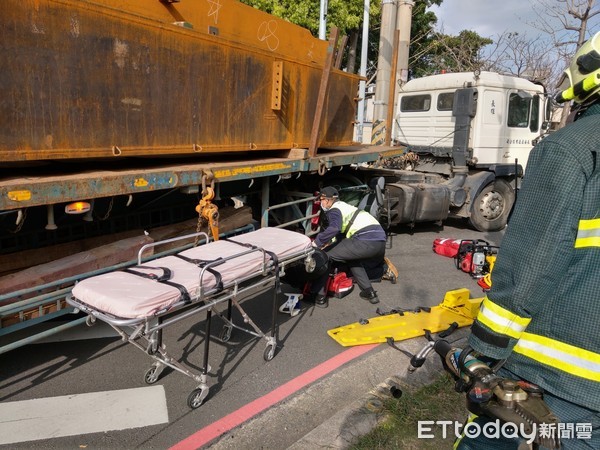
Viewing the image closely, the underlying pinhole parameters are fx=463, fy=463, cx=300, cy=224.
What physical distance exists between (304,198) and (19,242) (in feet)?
10.6

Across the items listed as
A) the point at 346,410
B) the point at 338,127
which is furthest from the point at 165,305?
the point at 338,127

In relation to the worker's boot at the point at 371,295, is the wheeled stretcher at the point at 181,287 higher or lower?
higher

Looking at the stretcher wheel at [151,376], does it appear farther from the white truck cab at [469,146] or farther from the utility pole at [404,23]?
the utility pole at [404,23]

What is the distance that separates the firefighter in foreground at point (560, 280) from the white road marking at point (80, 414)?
231 cm

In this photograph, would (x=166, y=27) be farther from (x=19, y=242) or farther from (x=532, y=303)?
(x=532, y=303)

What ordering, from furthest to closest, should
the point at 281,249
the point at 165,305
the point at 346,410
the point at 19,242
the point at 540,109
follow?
1. the point at 540,109
2. the point at 19,242
3. the point at 281,249
4. the point at 346,410
5. the point at 165,305

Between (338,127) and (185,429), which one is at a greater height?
(338,127)

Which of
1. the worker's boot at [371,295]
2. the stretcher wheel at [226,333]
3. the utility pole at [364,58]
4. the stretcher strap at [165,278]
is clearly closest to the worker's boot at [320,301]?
the worker's boot at [371,295]

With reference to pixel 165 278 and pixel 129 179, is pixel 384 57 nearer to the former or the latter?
pixel 129 179

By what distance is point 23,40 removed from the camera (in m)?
2.81

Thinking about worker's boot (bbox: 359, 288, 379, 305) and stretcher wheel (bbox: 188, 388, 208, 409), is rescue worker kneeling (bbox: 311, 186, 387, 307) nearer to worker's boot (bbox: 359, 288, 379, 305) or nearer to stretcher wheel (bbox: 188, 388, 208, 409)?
worker's boot (bbox: 359, 288, 379, 305)

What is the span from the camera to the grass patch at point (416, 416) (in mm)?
2734

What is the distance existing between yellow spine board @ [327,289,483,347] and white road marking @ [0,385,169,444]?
1677 millimetres

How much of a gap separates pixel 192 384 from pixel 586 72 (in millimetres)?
3058
